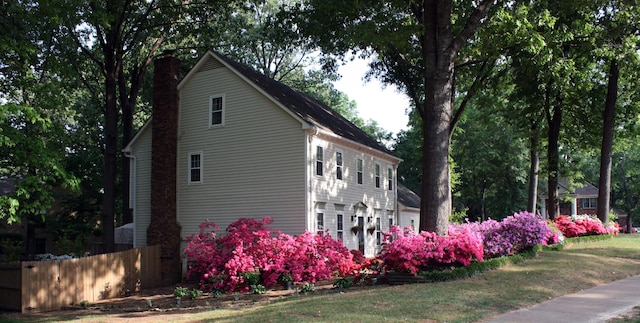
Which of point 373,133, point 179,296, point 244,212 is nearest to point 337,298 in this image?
point 179,296

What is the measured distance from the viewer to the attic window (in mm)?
23016

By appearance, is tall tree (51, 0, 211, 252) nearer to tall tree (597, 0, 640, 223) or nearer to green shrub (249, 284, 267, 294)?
green shrub (249, 284, 267, 294)

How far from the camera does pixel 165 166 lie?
74.3ft

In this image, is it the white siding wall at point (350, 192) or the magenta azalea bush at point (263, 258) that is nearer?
the magenta azalea bush at point (263, 258)

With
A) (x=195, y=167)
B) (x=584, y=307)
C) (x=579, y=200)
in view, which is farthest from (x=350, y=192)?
(x=579, y=200)

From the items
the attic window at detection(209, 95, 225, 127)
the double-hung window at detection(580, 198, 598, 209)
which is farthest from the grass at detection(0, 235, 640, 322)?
the double-hung window at detection(580, 198, 598, 209)

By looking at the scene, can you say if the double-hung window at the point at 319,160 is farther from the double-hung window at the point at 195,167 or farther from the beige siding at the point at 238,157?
the double-hung window at the point at 195,167

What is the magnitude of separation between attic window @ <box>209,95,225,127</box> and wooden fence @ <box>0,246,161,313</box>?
577cm

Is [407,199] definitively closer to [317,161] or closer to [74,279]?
[317,161]

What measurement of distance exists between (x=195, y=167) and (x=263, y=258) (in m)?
6.85

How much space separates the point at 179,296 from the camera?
17.0 metres

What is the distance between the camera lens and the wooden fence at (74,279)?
16.2 m

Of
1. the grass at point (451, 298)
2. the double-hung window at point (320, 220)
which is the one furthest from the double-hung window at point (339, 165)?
the grass at point (451, 298)

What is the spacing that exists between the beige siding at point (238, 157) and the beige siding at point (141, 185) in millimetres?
2127
